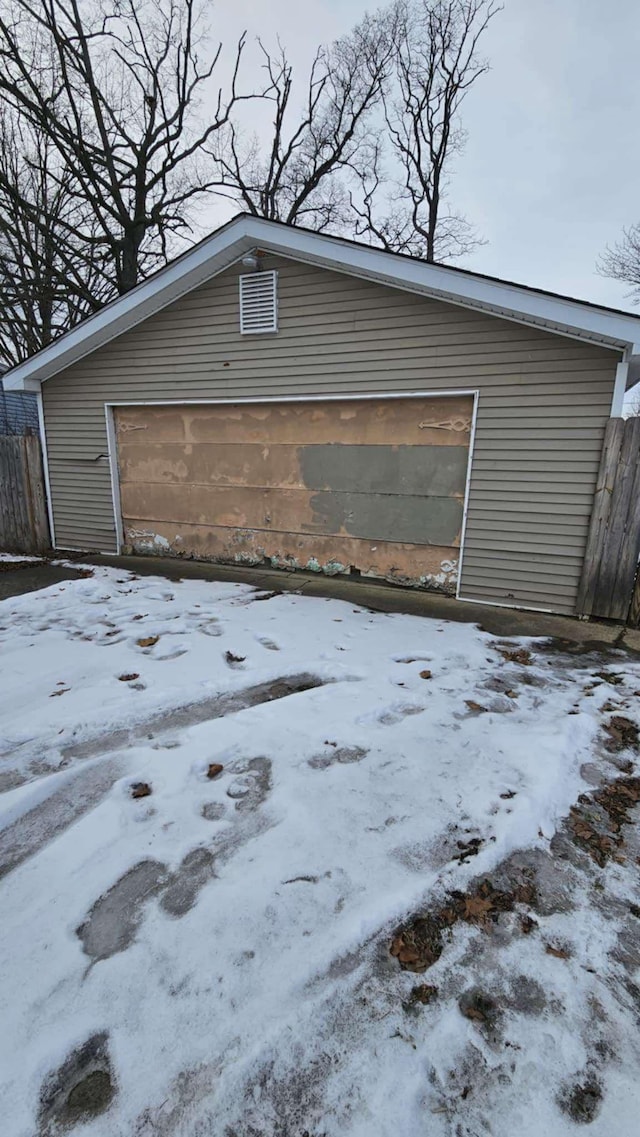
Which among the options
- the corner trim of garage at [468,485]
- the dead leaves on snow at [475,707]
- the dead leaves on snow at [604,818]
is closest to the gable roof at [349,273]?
the corner trim of garage at [468,485]

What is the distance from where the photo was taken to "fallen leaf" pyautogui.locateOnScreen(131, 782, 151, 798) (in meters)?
2.19

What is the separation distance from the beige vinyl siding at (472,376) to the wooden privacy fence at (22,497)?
2616 mm

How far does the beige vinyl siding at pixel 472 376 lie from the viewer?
183 inches

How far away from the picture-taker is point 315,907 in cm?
167

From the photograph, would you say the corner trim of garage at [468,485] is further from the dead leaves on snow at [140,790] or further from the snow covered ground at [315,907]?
the dead leaves on snow at [140,790]

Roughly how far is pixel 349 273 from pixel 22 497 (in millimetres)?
5801

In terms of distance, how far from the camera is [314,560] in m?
6.13

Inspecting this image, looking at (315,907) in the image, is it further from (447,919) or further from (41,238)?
(41,238)

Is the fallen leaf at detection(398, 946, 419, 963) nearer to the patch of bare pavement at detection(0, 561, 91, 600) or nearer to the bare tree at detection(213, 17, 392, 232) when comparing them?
the patch of bare pavement at detection(0, 561, 91, 600)

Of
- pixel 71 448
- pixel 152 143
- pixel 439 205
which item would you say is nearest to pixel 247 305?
pixel 71 448

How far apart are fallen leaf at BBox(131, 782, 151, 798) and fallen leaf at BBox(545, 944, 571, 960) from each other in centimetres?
161

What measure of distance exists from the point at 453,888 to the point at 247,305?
19.5ft

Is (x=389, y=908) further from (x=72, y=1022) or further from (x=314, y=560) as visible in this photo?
(x=314, y=560)

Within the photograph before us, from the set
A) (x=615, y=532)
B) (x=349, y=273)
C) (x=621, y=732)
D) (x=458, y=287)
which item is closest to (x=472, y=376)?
(x=458, y=287)
